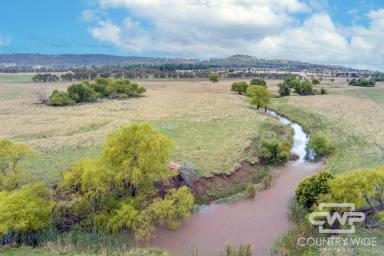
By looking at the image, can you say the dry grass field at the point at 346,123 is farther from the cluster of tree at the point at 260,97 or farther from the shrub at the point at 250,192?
the shrub at the point at 250,192

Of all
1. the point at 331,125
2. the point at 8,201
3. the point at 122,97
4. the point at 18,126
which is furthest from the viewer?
the point at 122,97

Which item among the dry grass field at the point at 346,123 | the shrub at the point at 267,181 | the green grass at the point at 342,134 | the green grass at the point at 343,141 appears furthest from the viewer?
the dry grass field at the point at 346,123

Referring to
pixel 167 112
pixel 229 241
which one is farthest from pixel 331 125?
→ pixel 229 241

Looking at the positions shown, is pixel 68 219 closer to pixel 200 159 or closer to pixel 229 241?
pixel 229 241

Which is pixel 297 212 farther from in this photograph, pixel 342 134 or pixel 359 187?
pixel 342 134

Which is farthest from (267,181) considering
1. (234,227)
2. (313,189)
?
(234,227)

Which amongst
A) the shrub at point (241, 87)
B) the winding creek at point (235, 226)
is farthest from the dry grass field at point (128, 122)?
the shrub at point (241, 87)

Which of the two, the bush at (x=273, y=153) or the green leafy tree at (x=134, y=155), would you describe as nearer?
the green leafy tree at (x=134, y=155)
